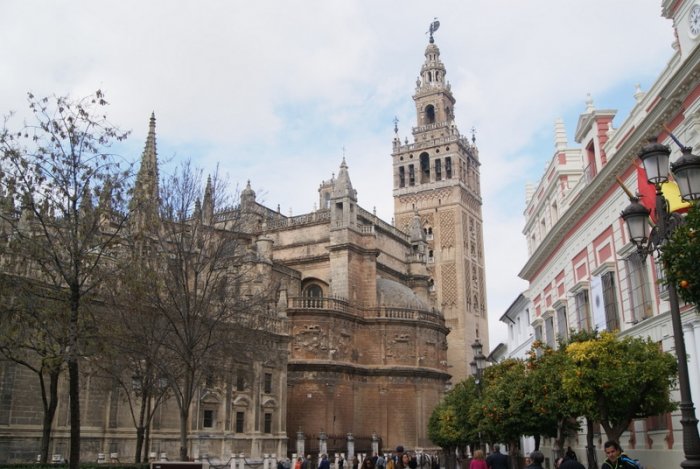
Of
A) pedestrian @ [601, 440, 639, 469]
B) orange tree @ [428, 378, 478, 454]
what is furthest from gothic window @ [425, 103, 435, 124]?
pedestrian @ [601, 440, 639, 469]

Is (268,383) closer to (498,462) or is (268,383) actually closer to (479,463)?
(479,463)

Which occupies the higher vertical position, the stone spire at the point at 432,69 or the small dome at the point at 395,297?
the stone spire at the point at 432,69

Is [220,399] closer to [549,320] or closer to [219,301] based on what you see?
[219,301]

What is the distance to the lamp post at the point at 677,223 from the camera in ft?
24.4

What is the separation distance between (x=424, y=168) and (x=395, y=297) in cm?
2675

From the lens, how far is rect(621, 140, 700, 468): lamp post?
7.44 metres

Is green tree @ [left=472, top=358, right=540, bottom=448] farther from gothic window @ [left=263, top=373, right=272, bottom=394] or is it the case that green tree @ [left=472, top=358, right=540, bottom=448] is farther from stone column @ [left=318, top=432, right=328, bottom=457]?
stone column @ [left=318, top=432, right=328, bottom=457]

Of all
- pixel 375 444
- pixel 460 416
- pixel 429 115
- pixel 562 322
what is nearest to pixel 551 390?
pixel 562 322

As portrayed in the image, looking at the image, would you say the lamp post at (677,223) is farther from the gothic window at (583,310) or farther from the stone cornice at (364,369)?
the stone cornice at (364,369)

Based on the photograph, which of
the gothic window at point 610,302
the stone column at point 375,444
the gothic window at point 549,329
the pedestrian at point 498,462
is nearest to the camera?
the pedestrian at point 498,462

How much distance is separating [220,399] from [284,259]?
1888cm

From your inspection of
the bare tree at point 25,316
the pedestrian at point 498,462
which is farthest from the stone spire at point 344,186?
the pedestrian at point 498,462

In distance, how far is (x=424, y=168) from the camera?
69750 millimetres

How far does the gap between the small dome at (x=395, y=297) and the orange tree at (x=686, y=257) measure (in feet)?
122
